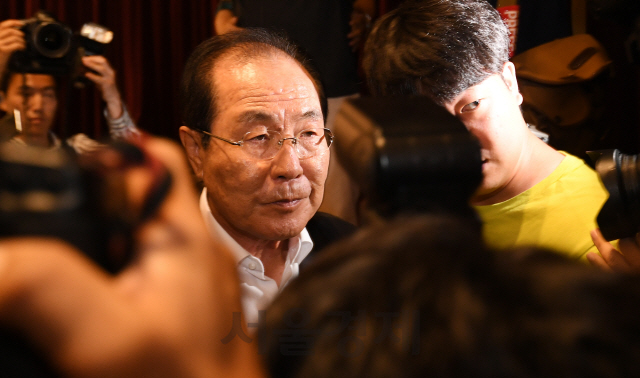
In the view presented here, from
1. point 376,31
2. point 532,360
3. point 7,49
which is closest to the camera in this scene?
point 532,360

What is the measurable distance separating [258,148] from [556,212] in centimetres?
61

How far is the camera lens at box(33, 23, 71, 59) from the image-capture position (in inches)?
85.9

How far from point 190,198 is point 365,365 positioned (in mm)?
171

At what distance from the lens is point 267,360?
411 millimetres

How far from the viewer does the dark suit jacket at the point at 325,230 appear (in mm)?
1403

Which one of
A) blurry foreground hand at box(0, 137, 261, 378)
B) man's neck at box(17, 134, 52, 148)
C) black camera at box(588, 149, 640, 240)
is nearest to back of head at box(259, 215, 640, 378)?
blurry foreground hand at box(0, 137, 261, 378)

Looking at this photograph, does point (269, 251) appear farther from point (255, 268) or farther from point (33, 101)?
point (33, 101)

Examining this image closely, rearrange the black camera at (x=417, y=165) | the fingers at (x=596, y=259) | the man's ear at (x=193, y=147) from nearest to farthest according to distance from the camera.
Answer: the black camera at (x=417, y=165)
the fingers at (x=596, y=259)
the man's ear at (x=193, y=147)

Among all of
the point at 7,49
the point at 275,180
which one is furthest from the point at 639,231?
the point at 7,49

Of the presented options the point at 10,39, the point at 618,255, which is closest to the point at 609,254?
the point at 618,255

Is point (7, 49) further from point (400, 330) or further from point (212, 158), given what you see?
point (400, 330)

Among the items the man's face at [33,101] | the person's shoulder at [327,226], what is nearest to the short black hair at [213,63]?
the person's shoulder at [327,226]

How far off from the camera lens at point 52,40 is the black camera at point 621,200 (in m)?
1.91

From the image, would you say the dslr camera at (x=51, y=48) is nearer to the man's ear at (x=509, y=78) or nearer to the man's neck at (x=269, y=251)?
the man's neck at (x=269, y=251)
